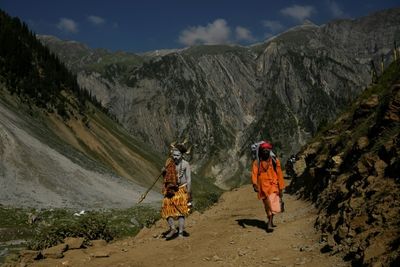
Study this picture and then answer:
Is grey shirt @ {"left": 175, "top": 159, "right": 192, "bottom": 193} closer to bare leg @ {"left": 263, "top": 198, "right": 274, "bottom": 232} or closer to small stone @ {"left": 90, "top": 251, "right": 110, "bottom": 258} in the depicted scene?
bare leg @ {"left": 263, "top": 198, "right": 274, "bottom": 232}

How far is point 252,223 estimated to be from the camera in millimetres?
13023

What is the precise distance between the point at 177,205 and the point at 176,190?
35 centimetres

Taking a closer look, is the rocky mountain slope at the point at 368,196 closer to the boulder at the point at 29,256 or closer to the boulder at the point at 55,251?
the boulder at the point at 55,251

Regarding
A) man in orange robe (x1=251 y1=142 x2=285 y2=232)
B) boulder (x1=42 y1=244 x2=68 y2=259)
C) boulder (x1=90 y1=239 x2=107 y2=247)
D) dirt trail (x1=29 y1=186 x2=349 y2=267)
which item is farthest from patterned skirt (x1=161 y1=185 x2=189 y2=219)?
boulder (x1=42 y1=244 x2=68 y2=259)

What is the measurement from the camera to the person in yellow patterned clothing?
37.3ft

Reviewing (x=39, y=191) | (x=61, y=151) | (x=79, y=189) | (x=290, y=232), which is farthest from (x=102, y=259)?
(x=61, y=151)

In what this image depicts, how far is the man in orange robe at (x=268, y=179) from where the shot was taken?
11680 mm

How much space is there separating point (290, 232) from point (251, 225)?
5.68ft

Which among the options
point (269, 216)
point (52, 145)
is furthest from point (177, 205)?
point (52, 145)

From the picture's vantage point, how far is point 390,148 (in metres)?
9.98

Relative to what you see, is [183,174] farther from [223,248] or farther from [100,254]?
[100,254]

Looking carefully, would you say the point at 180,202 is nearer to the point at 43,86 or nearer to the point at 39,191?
the point at 39,191

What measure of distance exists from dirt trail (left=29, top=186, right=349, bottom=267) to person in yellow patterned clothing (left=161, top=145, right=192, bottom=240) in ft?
1.72

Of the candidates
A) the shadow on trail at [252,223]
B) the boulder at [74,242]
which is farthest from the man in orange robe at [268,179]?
the boulder at [74,242]
